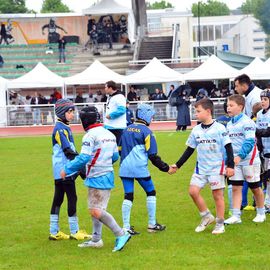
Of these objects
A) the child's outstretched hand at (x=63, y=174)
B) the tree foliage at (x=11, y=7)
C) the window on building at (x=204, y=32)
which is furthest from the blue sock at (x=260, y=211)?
the window on building at (x=204, y=32)

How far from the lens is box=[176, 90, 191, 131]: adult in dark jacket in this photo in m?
30.0

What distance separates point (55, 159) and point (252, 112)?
3.38m

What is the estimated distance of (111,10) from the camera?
6056 centimetres

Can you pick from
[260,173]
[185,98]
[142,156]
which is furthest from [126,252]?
[185,98]

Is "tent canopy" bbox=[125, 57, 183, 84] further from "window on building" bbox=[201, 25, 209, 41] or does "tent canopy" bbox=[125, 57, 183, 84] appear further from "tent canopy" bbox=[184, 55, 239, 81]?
"window on building" bbox=[201, 25, 209, 41]

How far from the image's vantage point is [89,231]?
401 inches

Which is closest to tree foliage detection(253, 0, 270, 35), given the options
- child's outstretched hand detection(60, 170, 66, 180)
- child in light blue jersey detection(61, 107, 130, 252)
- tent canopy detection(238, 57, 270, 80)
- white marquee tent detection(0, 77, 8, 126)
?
tent canopy detection(238, 57, 270, 80)

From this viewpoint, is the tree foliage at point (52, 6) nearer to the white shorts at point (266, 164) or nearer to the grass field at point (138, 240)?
the grass field at point (138, 240)

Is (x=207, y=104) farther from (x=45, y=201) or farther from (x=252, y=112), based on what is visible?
(x=45, y=201)

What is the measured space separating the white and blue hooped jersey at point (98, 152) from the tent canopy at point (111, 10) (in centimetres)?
5200

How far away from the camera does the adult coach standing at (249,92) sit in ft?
37.1

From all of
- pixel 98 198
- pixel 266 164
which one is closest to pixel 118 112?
pixel 266 164

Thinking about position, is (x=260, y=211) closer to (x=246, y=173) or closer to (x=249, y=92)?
(x=246, y=173)

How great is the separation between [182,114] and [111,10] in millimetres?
31925
